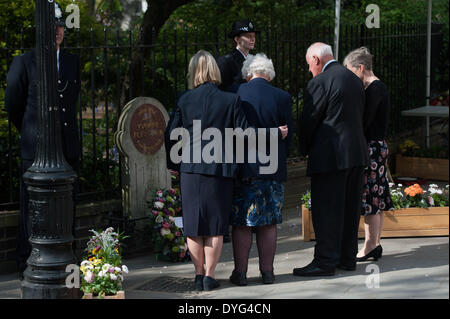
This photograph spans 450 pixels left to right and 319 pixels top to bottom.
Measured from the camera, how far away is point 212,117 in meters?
6.37

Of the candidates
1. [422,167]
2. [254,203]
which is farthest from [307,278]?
[422,167]

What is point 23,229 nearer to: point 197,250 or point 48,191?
point 48,191

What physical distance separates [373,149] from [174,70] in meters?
2.77

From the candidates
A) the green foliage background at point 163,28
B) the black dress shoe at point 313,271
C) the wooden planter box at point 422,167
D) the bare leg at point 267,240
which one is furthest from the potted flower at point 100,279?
the wooden planter box at point 422,167

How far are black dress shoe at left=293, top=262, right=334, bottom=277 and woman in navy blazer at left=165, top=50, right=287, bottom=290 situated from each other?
88 cm

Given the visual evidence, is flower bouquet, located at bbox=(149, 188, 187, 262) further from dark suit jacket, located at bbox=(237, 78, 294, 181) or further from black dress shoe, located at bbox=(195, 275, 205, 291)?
dark suit jacket, located at bbox=(237, 78, 294, 181)

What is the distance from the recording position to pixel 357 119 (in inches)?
270

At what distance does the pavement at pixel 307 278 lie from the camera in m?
6.38

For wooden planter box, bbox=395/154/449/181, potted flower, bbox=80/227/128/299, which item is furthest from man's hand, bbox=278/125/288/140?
wooden planter box, bbox=395/154/449/181

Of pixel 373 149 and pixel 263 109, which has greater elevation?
pixel 263 109

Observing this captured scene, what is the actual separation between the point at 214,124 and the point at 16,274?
2.44 meters

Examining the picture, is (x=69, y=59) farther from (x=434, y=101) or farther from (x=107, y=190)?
(x=434, y=101)

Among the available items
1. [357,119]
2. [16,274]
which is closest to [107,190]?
[16,274]

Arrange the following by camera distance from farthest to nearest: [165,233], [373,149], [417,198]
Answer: [417,198] → [165,233] → [373,149]
